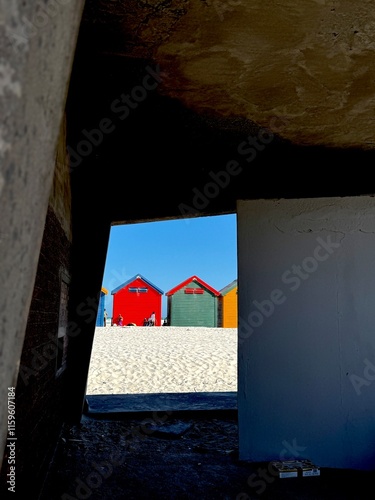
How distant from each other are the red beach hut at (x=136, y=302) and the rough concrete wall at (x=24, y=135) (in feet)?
93.5

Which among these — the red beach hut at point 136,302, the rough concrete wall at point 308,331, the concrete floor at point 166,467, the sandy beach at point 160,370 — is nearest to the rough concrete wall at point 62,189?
the rough concrete wall at point 308,331

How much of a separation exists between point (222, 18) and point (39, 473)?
3.03 m

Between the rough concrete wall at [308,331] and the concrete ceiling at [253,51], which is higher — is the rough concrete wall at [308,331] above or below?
below

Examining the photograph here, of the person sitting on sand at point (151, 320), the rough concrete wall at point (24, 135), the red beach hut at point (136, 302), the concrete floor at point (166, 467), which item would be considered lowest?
the concrete floor at point (166, 467)

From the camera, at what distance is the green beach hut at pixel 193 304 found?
27.2 meters

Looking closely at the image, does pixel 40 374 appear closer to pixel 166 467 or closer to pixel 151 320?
pixel 166 467

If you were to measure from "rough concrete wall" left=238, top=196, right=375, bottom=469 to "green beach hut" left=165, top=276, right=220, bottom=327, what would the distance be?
76.5 ft

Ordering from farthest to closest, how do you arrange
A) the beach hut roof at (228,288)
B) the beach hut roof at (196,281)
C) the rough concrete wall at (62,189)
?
1. the beach hut roof at (228,288)
2. the beach hut roof at (196,281)
3. the rough concrete wall at (62,189)

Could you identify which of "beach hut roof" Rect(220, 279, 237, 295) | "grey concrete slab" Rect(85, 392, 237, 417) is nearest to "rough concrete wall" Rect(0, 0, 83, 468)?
"grey concrete slab" Rect(85, 392, 237, 417)

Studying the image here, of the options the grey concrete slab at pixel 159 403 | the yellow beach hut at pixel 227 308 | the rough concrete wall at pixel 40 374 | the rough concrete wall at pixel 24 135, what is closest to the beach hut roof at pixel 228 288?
the yellow beach hut at pixel 227 308

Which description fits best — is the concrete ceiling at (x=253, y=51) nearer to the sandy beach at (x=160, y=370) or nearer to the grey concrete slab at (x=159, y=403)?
the grey concrete slab at (x=159, y=403)

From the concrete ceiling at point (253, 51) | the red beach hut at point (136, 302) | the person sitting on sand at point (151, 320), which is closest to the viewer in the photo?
the concrete ceiling at point (253, 51)

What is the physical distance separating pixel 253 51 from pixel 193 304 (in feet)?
83.4

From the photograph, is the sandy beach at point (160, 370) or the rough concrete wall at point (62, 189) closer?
the rough concrete wall at point (62, 189)
